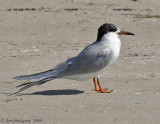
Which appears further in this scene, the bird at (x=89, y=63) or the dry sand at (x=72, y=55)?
the bird at (x=89, y=63)

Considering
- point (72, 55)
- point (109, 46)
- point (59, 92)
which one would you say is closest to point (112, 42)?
point (109, 46)

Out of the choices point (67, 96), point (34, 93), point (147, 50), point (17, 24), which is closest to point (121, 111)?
point (67, 96)

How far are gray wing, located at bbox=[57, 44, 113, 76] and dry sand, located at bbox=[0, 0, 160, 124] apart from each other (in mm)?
305

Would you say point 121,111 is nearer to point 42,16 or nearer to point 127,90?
point 127,90

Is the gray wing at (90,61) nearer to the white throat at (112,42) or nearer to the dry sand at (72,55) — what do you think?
the white throat at (112,42)

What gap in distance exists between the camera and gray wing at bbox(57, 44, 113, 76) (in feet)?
22.9

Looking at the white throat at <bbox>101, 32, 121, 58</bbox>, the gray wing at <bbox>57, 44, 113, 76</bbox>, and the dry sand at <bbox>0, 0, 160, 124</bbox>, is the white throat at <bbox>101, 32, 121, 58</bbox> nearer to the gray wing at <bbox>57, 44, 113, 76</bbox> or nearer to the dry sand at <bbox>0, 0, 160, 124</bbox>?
the gray wing at <bbox>57, 44, 113, 76</bbox>

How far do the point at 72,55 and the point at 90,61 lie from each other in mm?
2513

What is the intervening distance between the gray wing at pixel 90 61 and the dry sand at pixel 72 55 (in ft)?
1.00

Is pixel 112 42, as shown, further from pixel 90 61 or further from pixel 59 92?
pixel 59 92

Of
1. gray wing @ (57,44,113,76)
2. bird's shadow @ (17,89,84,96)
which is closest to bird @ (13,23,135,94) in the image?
gray wing @ (57,44,113,76)

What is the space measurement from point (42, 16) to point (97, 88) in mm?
5625

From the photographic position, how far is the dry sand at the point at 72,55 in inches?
234

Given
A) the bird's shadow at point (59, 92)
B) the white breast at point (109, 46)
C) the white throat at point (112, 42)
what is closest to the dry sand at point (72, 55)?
the bird's shadow at point (59, 92)
